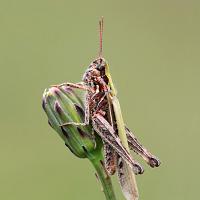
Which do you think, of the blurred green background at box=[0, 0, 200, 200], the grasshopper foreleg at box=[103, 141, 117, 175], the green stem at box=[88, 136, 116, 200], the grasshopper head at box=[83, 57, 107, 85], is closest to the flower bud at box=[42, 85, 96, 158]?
the green stem at box=[88, 136, 116, 200]

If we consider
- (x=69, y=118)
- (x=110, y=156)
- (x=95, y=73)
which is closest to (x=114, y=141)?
(x=110, y=156)

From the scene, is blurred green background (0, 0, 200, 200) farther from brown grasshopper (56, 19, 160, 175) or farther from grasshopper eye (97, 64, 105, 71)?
grasshopper eye (97, 64, 105, 71)

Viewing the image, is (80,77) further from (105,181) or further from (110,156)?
(105,181)

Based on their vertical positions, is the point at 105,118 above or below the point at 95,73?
below

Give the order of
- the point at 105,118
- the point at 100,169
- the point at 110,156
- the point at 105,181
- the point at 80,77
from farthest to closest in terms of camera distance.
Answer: the point at 80,77
the point at 105,118
the point at 110,156
the point at 100,169
the point at 105,181

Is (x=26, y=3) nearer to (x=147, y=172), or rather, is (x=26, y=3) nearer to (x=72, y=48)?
(x=72, y=48)

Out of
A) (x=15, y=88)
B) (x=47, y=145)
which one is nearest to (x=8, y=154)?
(x=47, y=145)

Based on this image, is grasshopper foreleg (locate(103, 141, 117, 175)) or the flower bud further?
grasshopper foreleg (locate(103, 141, 117, 175))
